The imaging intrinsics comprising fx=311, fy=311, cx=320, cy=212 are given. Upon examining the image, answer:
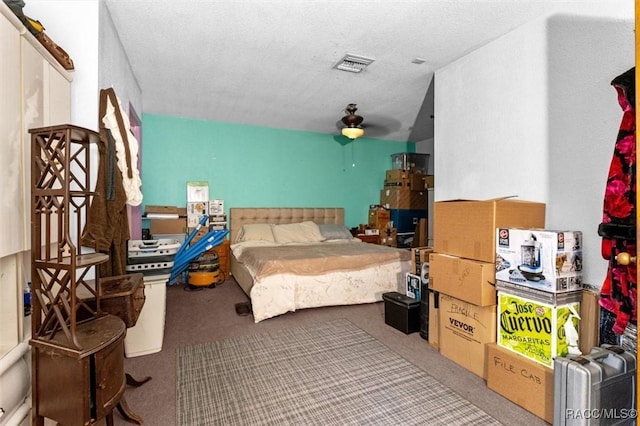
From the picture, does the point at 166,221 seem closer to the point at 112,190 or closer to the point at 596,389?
the point at 112,190

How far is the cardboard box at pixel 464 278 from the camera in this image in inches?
79.5

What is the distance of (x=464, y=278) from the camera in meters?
2.15

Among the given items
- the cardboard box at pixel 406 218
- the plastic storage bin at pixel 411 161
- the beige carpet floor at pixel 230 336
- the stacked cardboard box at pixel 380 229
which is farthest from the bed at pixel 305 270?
the plastic storage bin at pixel 411 161

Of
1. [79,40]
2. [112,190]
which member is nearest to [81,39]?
[79,40]

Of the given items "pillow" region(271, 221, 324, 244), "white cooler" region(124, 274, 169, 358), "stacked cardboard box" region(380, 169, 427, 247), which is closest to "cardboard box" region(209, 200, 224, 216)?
"pillow" region(271, 221, 324, 244)

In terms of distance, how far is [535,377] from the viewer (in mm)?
1720

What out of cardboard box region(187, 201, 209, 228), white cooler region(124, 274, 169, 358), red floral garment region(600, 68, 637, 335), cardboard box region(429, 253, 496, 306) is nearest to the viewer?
red floral garment region(600, 68, 637, 335)

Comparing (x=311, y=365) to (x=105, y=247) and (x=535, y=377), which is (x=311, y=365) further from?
(x=105, y=247)

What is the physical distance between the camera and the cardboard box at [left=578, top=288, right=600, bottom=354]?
5.83 feet

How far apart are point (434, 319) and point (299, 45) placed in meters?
2.52

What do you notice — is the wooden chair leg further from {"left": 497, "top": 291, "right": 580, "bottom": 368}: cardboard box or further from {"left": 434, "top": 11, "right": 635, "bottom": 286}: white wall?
{"left": 434, "top": 11, "right": 635, "bottom": 286}: white wall

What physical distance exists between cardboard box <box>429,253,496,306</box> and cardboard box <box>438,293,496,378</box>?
0.08 m

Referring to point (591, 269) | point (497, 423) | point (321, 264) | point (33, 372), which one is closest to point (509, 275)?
Result: point (591, 269)

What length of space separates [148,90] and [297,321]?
314 centimetres
